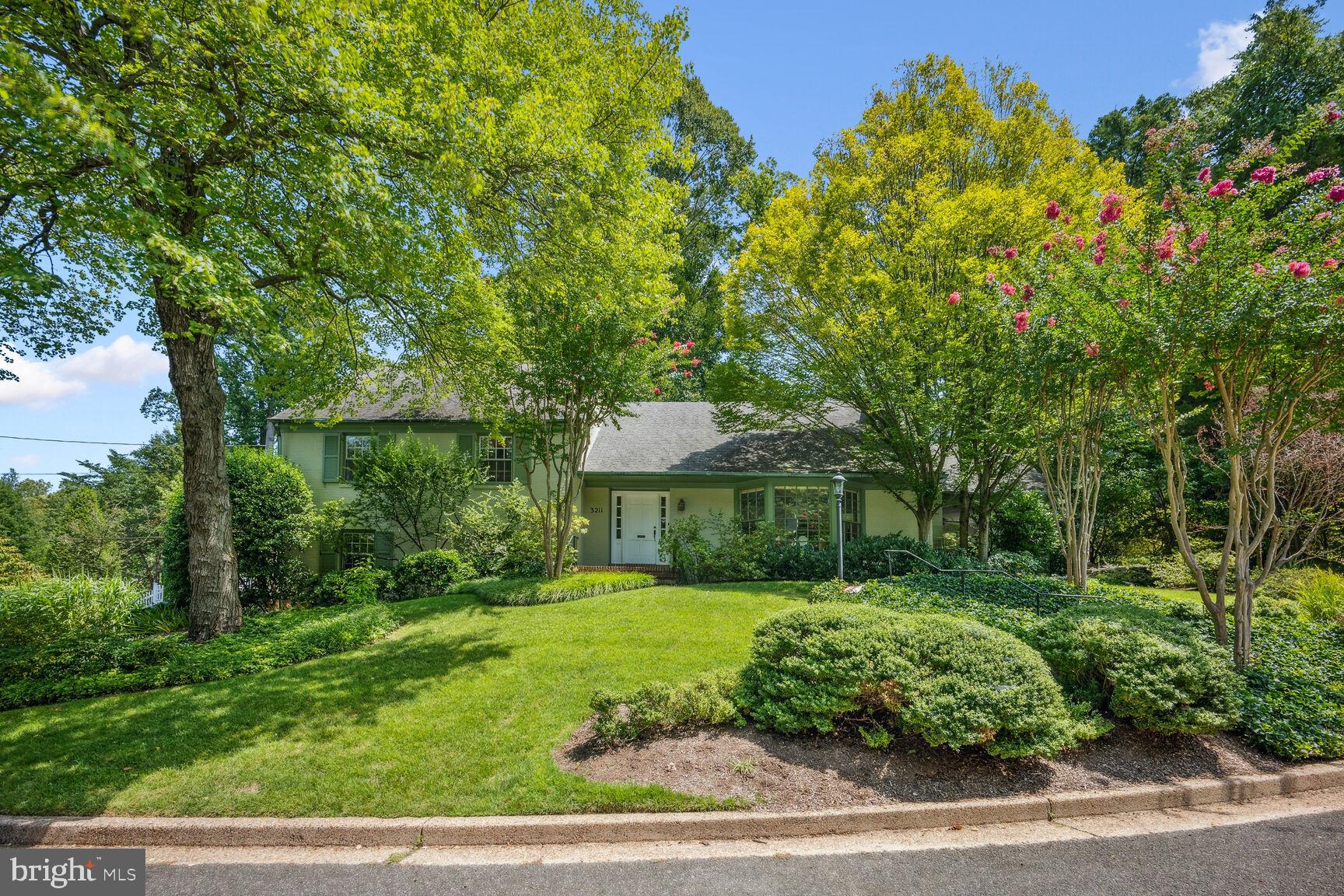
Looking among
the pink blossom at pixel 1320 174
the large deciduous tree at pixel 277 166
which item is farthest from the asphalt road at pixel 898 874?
the pink blossom at pixel 1320 174

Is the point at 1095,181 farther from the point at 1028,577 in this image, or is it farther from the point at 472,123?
the point at 472,123

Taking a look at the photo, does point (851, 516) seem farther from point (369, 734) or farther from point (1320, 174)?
point (369, 734)

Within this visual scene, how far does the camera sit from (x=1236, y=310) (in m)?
5.37

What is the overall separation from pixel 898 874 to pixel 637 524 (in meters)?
13.2

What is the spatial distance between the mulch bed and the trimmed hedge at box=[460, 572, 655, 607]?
5.90 metres

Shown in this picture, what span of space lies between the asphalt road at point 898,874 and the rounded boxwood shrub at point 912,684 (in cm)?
74

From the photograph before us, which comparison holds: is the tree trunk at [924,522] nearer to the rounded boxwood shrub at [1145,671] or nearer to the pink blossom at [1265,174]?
the rounded boxwood shrub at [1145,671]

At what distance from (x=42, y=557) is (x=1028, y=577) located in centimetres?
3171

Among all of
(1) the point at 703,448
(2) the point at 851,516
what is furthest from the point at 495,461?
(2) the point at 851,516

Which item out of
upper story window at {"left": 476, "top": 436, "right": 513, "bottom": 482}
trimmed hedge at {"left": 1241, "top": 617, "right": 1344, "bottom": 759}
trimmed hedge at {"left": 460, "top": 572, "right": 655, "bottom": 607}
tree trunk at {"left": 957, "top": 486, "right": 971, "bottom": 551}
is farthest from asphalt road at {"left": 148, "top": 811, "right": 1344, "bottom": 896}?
upper story window at {"left": 476, "top": 436, "right": 513, "bottom": 482}

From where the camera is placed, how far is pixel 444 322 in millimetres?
9227

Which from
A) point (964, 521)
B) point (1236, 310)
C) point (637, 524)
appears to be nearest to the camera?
point (1236, 310)

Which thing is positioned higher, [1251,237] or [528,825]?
[1251,237]

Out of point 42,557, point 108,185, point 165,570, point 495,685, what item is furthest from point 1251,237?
point 42,557
